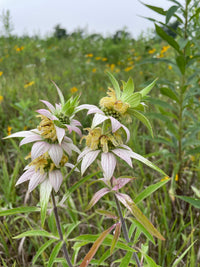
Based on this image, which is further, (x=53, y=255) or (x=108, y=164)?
(x=53, y=255)

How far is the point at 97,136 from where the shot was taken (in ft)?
3.08

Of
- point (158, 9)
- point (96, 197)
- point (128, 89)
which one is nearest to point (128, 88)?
point (128, 89)

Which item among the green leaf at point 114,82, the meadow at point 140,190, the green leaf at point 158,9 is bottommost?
the meadow at point 140,190

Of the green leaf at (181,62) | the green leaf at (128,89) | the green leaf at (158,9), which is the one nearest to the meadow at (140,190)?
the green leaf at (181,62)

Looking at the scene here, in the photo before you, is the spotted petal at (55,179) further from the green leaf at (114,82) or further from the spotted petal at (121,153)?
the green leaf at (114,82)

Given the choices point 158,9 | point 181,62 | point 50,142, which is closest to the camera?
point 50,142

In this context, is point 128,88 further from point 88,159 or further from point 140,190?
point 140,190

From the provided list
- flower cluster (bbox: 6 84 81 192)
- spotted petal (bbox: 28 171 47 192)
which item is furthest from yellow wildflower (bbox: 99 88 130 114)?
spotted petal (bbox: 28 171 47 192)

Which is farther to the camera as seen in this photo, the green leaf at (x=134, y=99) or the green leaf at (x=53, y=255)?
the green leaf at (x=53, y=255)

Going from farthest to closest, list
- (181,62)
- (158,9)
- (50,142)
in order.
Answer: (181,62) < (158,9) < (50,142)

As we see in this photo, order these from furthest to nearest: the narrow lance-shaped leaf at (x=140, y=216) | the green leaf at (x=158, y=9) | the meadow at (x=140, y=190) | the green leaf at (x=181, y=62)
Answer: the green leaf at (x=181, y=62), the green leaf at (x=158, y=9), the meadow at (x=140, y=190), the narrow lance-shaped leaf at (x=140, y=216)

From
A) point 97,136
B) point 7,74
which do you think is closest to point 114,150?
point 97,136

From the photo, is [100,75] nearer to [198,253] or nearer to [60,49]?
[60,49]

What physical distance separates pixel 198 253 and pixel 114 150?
95 cm
